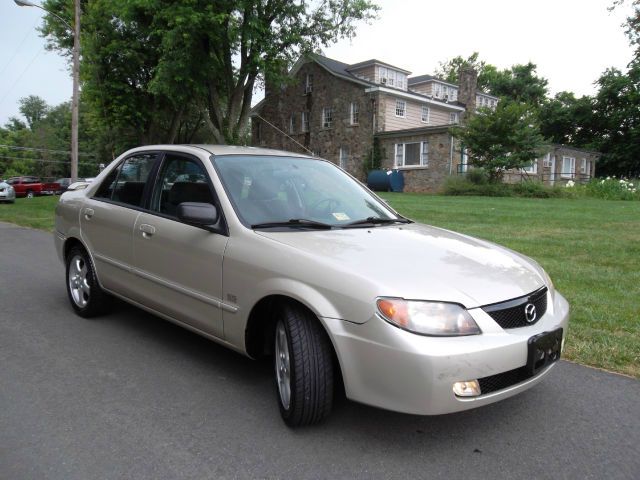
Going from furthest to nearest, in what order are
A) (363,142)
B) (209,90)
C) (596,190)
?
1. (363,142)
2. (209,90)
3. (596,190)

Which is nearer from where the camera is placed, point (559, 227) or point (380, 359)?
point (380, 359)

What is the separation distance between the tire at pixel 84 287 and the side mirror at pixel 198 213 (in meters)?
1.93

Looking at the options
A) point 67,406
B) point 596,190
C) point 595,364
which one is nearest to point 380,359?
point 67,406

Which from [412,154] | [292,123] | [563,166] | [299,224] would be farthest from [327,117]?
[299,224]

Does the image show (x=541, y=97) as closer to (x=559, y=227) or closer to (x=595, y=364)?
(x=559, y=227)

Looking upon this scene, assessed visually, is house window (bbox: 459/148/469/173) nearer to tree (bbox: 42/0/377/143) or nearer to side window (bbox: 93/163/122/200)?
tree (bbox: 42/0/377/143)

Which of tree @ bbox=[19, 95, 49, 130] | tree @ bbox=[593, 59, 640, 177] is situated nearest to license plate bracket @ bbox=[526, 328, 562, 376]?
tree @ bbox=[593, 59, 640, 177]

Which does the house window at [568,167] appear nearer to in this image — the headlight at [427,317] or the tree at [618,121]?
the tree at [618,121]

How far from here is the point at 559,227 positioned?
11.6 metres

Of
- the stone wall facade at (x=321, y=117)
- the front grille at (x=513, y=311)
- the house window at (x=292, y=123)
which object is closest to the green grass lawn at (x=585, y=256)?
the front grille at (x=513, y=311)

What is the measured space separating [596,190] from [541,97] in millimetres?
36354

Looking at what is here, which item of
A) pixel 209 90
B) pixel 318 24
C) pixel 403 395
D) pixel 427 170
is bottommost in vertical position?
pixel 403 395

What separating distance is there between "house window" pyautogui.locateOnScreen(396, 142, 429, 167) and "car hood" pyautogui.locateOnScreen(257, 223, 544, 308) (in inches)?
1062

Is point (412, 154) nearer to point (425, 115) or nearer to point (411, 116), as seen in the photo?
point (411, 116)
